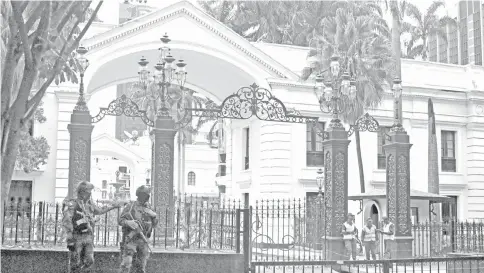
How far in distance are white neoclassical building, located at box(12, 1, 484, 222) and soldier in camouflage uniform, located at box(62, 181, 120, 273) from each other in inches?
534

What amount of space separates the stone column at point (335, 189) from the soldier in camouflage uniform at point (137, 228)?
781cm

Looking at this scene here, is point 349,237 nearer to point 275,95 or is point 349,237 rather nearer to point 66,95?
point 275,95

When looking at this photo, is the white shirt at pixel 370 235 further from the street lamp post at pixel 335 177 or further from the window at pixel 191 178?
the window at pixel 191 178

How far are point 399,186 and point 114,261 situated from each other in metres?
9.43

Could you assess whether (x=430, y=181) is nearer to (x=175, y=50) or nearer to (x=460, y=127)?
(x=460, y=127)

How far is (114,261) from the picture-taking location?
12.2 metres

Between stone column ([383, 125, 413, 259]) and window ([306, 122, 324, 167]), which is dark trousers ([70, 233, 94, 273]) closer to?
stone column ([383, 125, 413, 259])

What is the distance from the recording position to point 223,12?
4241 cm

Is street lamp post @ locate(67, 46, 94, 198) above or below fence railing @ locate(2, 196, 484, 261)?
above

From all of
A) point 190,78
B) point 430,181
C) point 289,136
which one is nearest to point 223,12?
point 190,78

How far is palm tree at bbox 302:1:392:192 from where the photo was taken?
2691 cm

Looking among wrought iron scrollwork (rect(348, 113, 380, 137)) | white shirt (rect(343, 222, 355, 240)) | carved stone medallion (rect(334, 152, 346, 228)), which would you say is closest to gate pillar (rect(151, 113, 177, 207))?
carved stone medallion (rect(334, 152, 346, 228))

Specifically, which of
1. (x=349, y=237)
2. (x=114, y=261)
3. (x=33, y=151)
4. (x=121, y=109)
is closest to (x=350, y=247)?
(x=349, y=237)

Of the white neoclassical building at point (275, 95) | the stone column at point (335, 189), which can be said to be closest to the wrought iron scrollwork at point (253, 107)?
the stone column at point (335, 189)
